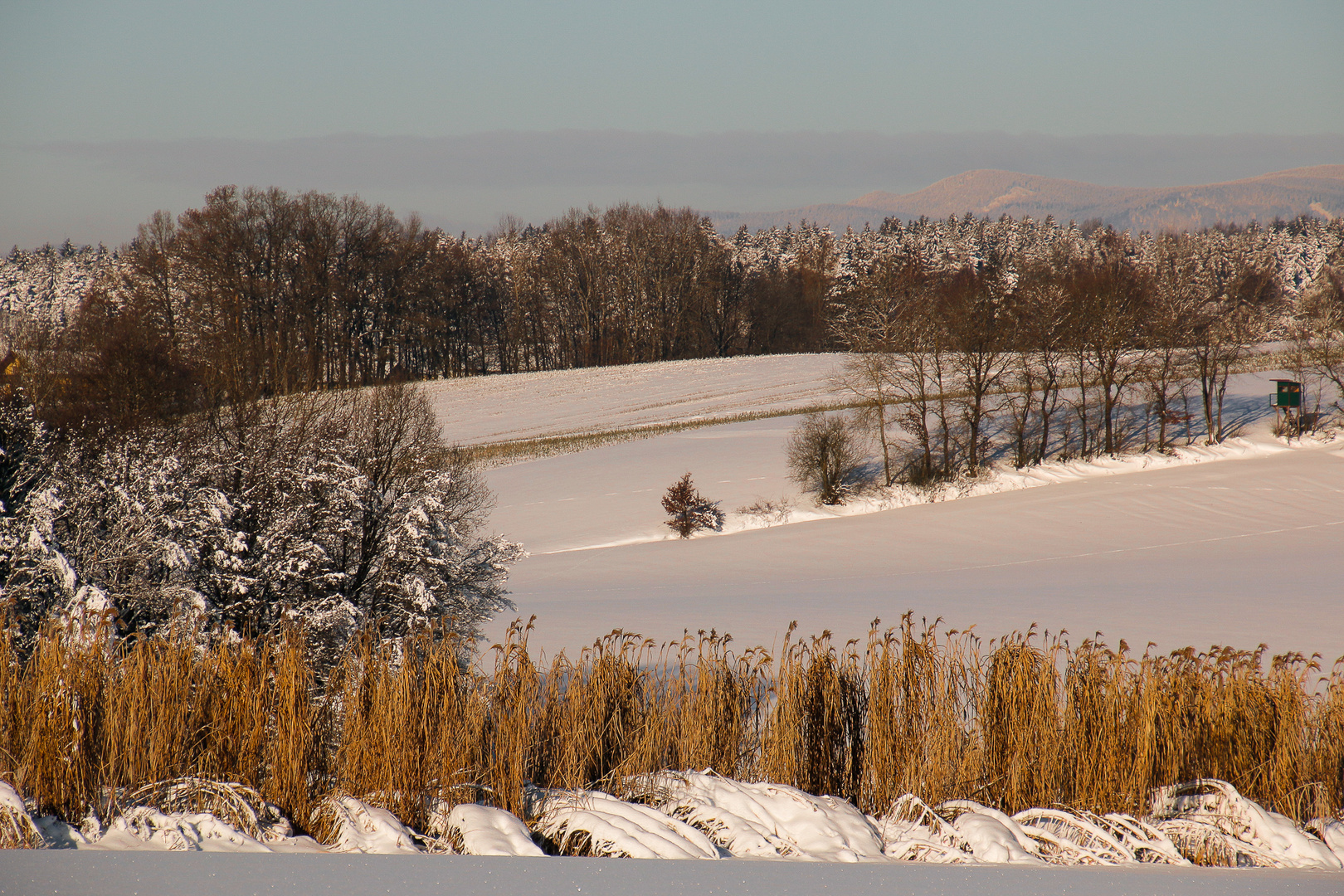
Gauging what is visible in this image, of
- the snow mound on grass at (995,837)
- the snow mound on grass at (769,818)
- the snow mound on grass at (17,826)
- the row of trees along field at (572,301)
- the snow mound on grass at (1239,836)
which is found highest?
the row of trees along field at (572,301)

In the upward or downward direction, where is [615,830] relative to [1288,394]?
upward

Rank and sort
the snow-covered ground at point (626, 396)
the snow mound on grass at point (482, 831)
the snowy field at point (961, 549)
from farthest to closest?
the snow-covered ground at point (626, 396)
the snowy field at point (961, 549)
the snow mound on grass at point (482, 831)

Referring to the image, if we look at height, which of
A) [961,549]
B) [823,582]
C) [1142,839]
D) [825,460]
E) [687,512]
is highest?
[1142,839]

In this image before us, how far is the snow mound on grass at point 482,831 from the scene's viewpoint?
386 cm

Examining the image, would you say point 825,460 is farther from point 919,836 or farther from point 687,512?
point 919,836

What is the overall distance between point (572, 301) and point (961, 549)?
1947 inches

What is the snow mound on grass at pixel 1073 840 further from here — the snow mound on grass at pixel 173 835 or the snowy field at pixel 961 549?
the snowy field at pixel 961 549

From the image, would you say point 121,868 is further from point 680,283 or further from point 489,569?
point 680,283

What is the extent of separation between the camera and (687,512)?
96.7 ft

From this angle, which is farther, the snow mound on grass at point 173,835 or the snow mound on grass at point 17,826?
the snow mound on grass at point 173,835

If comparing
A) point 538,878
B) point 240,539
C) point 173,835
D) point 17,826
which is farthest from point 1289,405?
point 17,826

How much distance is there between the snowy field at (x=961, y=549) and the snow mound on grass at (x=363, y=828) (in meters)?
11.6

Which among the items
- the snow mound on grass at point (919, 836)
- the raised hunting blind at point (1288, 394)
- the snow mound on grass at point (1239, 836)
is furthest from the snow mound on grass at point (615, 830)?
the raised hunting blind at point (1288, 394)

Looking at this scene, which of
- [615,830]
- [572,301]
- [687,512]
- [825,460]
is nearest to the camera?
[615,830]
